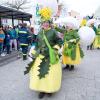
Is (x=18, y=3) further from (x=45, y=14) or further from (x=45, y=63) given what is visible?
(x=45, y=63)

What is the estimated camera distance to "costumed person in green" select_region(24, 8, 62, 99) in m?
6.15

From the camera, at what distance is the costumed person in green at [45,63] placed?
615 centimetres

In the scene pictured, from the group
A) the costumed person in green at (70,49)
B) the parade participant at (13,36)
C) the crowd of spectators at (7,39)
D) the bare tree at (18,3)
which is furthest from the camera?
the bare tree at (18,3)

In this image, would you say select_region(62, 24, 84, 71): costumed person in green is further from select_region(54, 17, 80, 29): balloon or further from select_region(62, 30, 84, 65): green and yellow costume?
select_region(54, 17, 80, 29): balloon

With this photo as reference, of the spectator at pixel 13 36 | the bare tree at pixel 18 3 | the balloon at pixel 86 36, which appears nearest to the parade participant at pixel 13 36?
the spectator at pixel 13 36

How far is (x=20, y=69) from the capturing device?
9930mm

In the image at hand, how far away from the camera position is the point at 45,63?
6.29m

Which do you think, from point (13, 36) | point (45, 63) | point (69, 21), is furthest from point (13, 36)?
point (45, 63)

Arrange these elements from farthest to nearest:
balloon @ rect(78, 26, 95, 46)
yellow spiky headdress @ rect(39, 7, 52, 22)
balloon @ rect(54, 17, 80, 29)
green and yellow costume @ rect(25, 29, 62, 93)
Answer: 1. balloon @ rect(54, 17, 80, 29)
2. balloon @ rect(78, 26, 95, 46)
3. yellow spiky headdress @ rect(39, 7, 52, 22)
4. green and yellow costume @ rect(25, 29, 62, 93)

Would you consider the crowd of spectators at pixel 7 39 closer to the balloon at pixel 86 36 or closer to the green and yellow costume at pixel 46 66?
the balloon at pixel 86 36

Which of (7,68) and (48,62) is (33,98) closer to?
(48,62)

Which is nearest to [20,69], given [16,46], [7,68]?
[7,68]

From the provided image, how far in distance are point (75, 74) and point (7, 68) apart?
2.52 m

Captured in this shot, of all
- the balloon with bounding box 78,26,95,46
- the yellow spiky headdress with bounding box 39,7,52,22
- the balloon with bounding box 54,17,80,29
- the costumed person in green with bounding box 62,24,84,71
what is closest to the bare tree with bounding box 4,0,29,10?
the costumed person in green with bounding box 62,24,84,71
